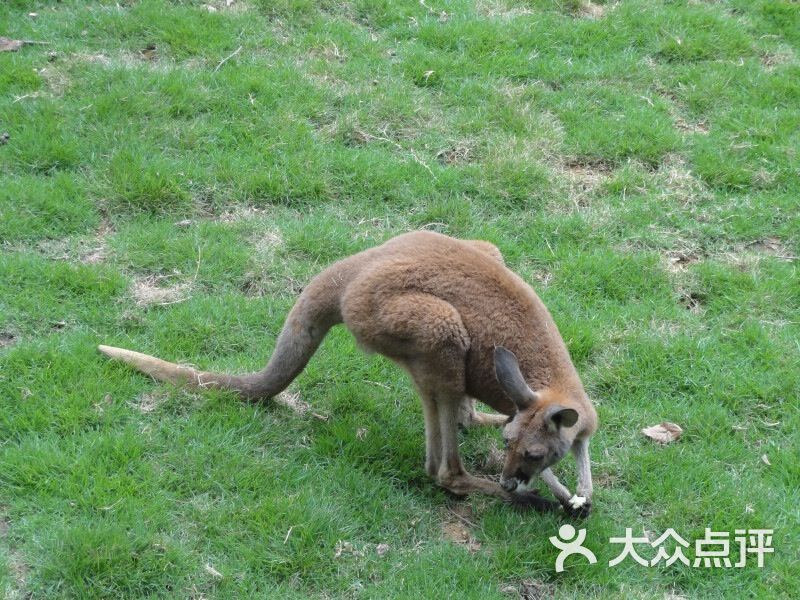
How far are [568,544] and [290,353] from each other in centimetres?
170

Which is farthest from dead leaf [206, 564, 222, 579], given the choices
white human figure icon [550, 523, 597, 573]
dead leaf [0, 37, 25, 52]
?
dead leaf [0, 37, 25, 52]

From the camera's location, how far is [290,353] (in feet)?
17.2

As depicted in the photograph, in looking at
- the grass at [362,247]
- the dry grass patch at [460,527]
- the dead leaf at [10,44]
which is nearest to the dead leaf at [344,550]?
the grass at [362,247]

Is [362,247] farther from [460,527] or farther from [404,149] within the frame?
[460,527]

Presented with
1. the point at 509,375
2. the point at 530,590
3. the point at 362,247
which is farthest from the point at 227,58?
the point at 530,590

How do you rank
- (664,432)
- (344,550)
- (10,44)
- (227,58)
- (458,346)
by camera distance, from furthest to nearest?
1. (227,58)
2. (10,44)
3. (664,432)
4. (458,346)
5. (344,550)

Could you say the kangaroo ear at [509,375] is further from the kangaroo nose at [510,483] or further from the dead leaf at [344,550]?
the dead leaf at [344,550]

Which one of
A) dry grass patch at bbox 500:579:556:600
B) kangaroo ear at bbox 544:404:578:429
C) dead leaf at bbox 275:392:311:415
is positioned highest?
kangaroo ear at bbox 544:404:578:429

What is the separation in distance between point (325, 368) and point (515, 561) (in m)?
1.67

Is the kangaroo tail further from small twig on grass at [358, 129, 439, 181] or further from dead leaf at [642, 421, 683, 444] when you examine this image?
small twig on grass at [358, 129, 439, 181]

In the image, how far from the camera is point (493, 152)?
7.45 m

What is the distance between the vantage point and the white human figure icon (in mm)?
4604

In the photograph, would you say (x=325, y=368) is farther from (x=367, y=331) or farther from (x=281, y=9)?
(x=281, y=9)

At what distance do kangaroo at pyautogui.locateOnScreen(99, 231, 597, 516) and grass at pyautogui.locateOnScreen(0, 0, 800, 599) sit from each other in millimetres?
250
